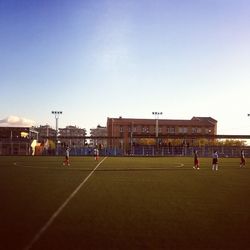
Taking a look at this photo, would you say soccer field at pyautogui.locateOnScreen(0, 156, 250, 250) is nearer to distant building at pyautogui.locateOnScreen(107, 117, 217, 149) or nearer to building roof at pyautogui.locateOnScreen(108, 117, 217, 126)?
distant building at pyautogui.locateOnScreen(107, 117, 217, 149)

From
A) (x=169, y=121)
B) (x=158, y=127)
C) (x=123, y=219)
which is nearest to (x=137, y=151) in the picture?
(x=158, y=127)

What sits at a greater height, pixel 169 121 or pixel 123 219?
pixel 169 121

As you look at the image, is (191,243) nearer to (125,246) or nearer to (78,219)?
(125,246)

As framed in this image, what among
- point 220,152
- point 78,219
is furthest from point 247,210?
point 220,152

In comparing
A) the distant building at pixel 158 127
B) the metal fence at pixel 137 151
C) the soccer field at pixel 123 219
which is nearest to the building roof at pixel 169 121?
the distant building at pixel 158 127

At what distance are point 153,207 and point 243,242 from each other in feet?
17.5

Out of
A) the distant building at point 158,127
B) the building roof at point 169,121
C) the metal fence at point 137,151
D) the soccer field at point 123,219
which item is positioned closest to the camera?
the soccer field at point 123,219

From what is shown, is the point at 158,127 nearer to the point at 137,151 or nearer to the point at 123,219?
the point at 137,151

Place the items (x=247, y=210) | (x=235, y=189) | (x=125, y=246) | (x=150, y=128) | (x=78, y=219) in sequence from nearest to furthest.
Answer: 1. (x=125, y=246)
2. (x=78, y=219)
3. (x=247, y=210)
4. (x=235, y=189)
5. (x=150, y=128)

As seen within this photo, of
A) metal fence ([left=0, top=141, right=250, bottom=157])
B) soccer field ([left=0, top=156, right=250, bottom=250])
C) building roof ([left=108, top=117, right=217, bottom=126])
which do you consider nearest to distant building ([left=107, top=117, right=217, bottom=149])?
building roof ([left=108, top=117, right=217, bottom=126])

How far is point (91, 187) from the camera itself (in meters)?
20.7

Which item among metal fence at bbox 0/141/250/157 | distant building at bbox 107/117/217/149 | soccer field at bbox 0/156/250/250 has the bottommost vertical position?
metal fence at bbox 0/141/250/157

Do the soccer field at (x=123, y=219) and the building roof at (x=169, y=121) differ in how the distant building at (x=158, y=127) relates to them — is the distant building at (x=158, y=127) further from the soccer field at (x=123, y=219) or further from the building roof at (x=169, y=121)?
the soccer field at (x=123, y=219)

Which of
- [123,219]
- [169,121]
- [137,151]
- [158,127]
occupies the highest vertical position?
[169,121]
